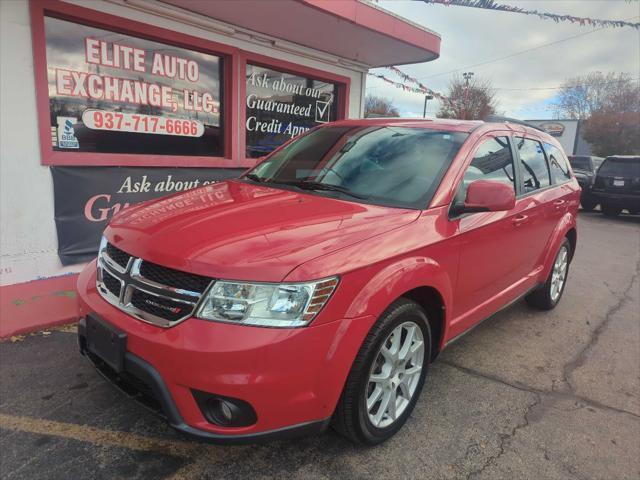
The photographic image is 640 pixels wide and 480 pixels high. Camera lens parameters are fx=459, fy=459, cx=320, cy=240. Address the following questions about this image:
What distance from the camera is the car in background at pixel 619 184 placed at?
12.7 m

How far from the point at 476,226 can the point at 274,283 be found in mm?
1595

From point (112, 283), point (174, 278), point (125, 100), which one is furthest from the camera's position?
point (125, 100)

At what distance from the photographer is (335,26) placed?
5.58m

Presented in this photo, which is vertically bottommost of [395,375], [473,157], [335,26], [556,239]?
[395,375]

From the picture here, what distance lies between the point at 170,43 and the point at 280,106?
1.95 m

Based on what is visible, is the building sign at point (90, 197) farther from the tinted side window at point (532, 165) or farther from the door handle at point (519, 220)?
the tinted side window at point (532, 165)

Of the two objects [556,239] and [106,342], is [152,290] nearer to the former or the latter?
[106,342]

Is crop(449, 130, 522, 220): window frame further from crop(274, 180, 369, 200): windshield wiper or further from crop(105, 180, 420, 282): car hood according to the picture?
crop(274, 180, 369, 200): windshield wiper

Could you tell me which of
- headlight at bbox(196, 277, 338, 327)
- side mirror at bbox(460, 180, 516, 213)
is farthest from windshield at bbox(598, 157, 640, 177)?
headlight at bbox(196, 277, 338, 327)

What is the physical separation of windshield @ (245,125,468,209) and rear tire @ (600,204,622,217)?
503 inches

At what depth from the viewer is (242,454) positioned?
7.86 feet

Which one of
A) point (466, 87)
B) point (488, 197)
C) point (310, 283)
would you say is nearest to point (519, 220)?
point (488, 197)

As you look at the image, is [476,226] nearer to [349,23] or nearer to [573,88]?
→ [349,23]

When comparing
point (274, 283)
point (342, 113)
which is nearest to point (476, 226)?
point (274, 283)
